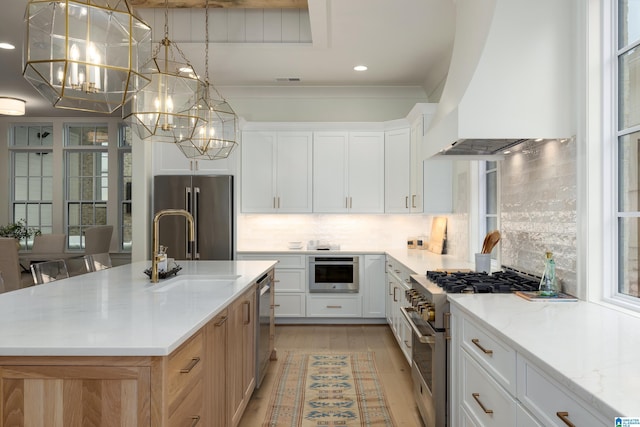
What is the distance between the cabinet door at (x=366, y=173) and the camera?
225 inches

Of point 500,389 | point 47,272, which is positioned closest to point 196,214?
point 47,272

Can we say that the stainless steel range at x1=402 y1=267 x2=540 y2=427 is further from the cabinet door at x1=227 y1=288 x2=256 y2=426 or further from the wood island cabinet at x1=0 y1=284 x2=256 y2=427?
the wood island cabinet at x1=0 y1=284 x2=256 y2=427

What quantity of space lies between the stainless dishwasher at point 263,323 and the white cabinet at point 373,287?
187 centimetres

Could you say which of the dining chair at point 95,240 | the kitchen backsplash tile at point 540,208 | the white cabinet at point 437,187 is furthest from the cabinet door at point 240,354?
the dining chair at point 95,240

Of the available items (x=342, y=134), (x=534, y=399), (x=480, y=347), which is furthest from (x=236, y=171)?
(x=534, y=399)

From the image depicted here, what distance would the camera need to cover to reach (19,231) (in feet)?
25.1

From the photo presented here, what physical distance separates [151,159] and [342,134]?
89.8 inches

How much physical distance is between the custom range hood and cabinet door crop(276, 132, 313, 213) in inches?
134

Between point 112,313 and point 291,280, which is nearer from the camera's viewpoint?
point 112,313

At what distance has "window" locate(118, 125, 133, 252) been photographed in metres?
8.15

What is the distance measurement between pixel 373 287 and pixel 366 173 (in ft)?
4.46

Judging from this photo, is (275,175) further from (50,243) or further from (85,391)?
(85,391)

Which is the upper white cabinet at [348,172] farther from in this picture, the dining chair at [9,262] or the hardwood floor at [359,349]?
the dining chair at [9,262]

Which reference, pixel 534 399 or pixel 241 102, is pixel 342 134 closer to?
pixel 241 102
